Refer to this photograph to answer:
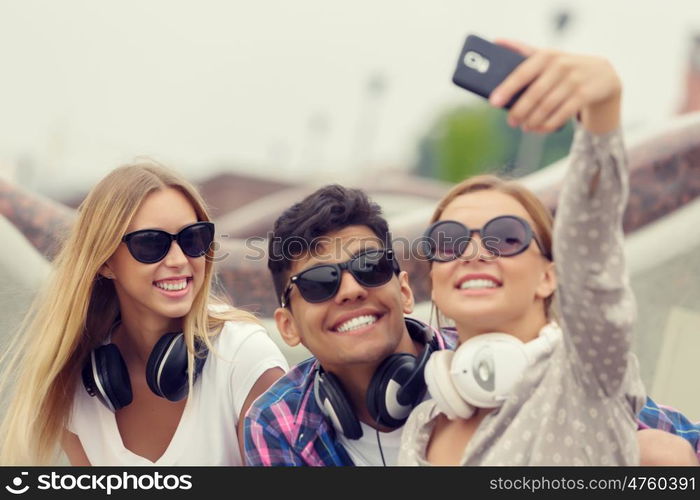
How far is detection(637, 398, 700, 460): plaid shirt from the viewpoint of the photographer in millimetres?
2664

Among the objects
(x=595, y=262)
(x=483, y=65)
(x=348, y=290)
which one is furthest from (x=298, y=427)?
(x=483, y=65)

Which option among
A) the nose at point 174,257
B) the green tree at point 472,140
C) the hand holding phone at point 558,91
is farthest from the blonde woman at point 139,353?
the green tree at point 472,140

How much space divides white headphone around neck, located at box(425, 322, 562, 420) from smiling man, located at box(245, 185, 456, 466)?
353 mm

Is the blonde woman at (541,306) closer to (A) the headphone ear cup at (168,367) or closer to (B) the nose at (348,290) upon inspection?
(B) the nose at (348,290)

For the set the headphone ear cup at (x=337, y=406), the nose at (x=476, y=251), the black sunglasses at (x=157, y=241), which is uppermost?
the nose at (x=476, y=251)

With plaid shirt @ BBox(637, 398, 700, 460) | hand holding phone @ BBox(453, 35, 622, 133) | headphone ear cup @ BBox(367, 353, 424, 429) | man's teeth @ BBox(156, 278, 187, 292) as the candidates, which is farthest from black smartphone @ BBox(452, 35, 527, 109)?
man's teeth @ BBox(156, 278, 187, 292)

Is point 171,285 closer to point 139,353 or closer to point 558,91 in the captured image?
point 139,353

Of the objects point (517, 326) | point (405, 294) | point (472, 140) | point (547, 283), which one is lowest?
point (472, 140)

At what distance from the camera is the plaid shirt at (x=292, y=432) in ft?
8.35

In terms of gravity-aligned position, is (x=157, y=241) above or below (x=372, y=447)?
above

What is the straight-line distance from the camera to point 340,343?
99.0 inches

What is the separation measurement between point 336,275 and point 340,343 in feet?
0.71

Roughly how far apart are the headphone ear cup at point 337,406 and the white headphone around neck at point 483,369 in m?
0.44

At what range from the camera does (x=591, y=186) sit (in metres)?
1.71
